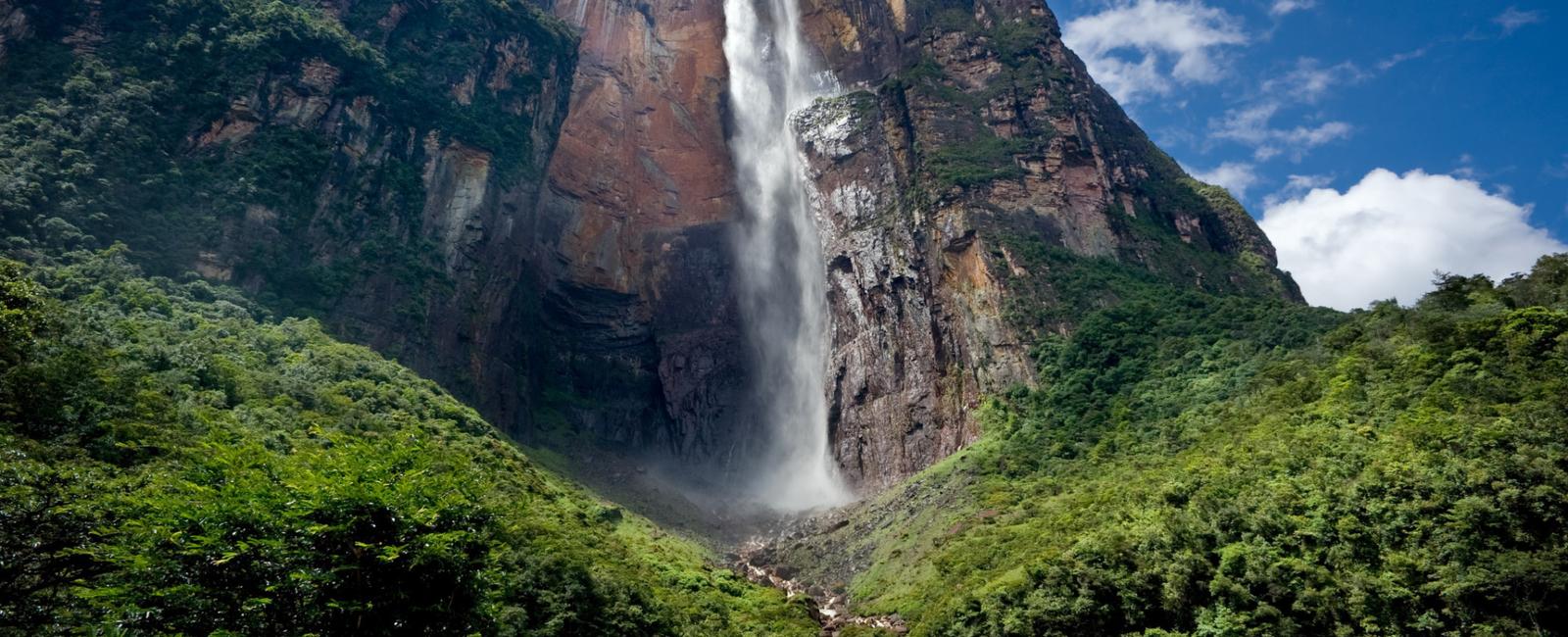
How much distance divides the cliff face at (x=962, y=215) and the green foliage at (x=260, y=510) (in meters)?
28.5

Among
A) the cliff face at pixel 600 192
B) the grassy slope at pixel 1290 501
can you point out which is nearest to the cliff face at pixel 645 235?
the cliff face at pixel 600 192

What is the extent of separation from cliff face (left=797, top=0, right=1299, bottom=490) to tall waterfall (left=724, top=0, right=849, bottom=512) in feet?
10.4

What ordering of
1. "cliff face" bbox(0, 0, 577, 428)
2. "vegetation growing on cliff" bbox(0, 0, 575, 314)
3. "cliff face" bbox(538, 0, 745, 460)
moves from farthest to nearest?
"cliff face" bbox(538, 0, 745, 460)
"cliff face" bbox(0, 0, 577, 428)
"vegetation growing on cliff" bbox(0, 0, 575, 314)

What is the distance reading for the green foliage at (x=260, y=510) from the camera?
14.3 metres

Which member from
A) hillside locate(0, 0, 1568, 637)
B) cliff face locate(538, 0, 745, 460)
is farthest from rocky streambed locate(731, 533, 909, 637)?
cliff face locate(538, 0, 745, 460)

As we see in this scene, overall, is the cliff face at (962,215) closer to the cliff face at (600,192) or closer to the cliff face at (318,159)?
the cliff face at (600,192)

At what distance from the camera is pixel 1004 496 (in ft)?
148

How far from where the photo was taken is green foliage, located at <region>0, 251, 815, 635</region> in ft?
46.9

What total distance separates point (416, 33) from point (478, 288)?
93.4 ft

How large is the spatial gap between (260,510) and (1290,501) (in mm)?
32201

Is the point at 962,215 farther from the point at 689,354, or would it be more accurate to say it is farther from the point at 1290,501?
the point at 1290,501

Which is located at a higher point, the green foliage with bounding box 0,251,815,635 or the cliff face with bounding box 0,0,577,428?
the cliff face with bounding box 0,0,577,428

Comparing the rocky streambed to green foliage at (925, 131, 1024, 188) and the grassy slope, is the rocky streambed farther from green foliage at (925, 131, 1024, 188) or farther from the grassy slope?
green foliage at (925, 131, 1024, 188)

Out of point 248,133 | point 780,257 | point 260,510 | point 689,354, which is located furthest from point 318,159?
point 260,510
